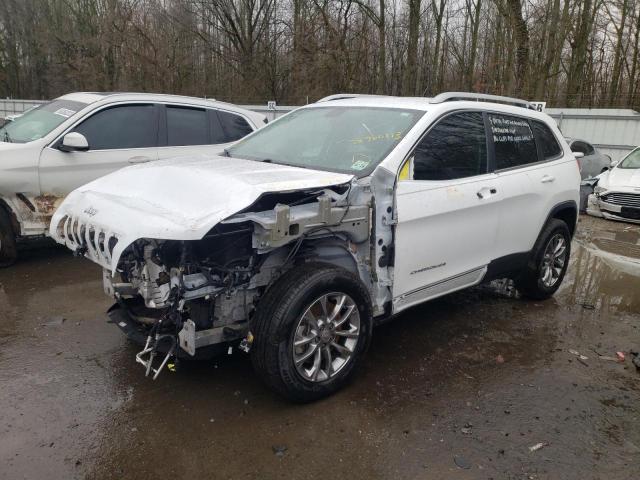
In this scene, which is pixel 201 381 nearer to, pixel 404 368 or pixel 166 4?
pixel 404 368

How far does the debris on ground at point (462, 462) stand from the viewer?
2.77 metres

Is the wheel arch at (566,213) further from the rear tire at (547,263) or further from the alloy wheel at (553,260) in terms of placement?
the alloy wheel at (553,260)

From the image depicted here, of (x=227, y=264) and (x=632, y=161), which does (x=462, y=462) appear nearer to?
(x=227, y=264)

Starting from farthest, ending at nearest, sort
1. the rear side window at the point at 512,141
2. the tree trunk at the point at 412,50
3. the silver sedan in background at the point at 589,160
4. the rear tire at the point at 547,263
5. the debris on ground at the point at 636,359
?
the tree trunk at the point at 412,50, the silver sedan in background at the point at 589,160, the rear tire at the point at 547,263, the rear side window at the point at 512,141, the debris on ground at the point at 636,359

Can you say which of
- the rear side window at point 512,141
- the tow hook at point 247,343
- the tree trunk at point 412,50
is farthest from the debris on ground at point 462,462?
the tree trunk at point 412,50

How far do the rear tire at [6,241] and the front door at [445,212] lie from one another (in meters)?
4.35

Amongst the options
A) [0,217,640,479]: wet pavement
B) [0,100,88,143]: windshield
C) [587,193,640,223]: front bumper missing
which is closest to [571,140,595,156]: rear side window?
[587,193,640,223]: front bumper missing

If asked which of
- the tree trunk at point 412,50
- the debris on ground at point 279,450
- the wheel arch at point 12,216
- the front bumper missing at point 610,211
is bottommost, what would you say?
the debris on ground at point 279,450

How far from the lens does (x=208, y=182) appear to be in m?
3.13

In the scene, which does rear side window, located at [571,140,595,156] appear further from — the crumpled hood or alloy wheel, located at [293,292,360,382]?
alloy wheel, located at [293,292,360,382]

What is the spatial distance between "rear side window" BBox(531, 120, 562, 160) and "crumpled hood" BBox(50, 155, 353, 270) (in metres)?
2.64

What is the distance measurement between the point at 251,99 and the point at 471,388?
21.3 m

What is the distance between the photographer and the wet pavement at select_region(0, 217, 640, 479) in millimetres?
2748

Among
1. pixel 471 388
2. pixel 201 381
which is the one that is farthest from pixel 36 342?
pixel 471 388
